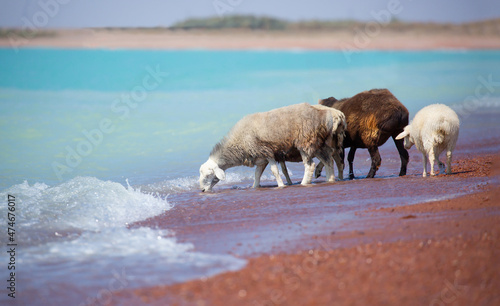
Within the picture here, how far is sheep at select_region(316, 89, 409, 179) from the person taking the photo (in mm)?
12188

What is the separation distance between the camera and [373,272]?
6.14 m

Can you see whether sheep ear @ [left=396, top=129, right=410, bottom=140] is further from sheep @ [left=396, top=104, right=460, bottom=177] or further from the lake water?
the lake water

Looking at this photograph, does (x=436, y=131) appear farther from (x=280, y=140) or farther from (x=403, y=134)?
(x=280, y=140)

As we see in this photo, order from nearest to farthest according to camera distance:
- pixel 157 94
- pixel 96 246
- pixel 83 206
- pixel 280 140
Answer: pixel 96 246 → pixel 83 206 → pixel 280 140 → pixel 157 94

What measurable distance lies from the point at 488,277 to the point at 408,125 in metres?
6.52

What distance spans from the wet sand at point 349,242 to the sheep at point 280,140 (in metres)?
0.66

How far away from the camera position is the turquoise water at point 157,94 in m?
18.0

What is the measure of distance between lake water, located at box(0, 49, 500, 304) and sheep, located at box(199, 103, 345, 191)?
1.00 meters

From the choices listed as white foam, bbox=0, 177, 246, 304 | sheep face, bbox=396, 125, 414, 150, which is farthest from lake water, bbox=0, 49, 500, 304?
sheep face, bbox=396, 125, 414, 150

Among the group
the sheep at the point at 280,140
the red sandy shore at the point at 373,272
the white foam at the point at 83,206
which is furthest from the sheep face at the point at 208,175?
the red sandy shore at the point at 373,272

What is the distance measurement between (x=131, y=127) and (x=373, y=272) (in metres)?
20.4

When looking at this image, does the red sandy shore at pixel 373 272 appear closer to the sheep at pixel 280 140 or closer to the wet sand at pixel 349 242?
Answer: the wet sand at pixel 349 242

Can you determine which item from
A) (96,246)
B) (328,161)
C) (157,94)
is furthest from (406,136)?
(157,94)

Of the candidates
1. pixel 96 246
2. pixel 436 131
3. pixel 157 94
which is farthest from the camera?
pixel 157 94
